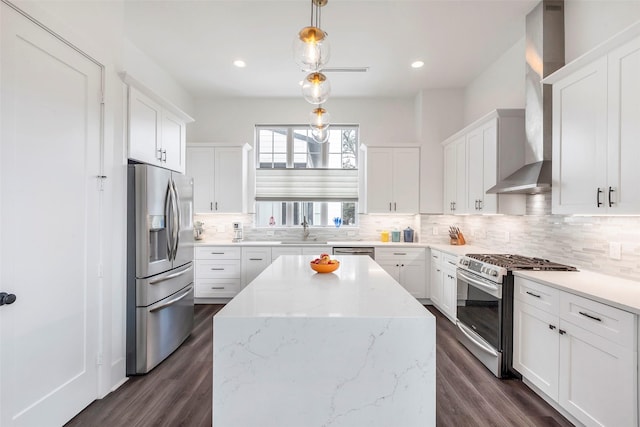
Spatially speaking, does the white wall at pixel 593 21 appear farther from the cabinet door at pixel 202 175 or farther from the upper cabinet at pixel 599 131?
the cabinet door at pixel 202 175

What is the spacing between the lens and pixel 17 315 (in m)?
1.64

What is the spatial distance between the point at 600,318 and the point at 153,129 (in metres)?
3.80

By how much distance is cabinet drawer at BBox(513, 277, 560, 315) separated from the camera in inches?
79.8

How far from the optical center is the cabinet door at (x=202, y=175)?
4.67 metres

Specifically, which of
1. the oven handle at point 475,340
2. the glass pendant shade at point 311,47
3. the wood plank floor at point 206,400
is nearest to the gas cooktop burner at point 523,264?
the oven handle at point 475,340

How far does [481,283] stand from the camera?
2.70m

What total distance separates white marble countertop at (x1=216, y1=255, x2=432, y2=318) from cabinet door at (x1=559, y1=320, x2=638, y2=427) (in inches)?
46.2

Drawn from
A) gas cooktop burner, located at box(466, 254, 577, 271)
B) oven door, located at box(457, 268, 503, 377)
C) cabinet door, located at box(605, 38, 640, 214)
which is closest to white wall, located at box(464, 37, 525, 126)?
cabinet door, located at box(605, 38, 640, 214)

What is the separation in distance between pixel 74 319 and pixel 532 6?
4.67 meters

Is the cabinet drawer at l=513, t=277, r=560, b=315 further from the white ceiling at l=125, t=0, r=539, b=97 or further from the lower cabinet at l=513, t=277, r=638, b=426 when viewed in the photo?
the white ceiling at l=125, t=0, r=539, b=97

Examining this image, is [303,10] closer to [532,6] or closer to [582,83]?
[532,6]

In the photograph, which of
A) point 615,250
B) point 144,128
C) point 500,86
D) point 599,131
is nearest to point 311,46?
point 144,128

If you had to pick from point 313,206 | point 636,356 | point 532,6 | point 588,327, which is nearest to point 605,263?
point 588,327

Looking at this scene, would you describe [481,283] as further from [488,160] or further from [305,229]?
[305,229]
